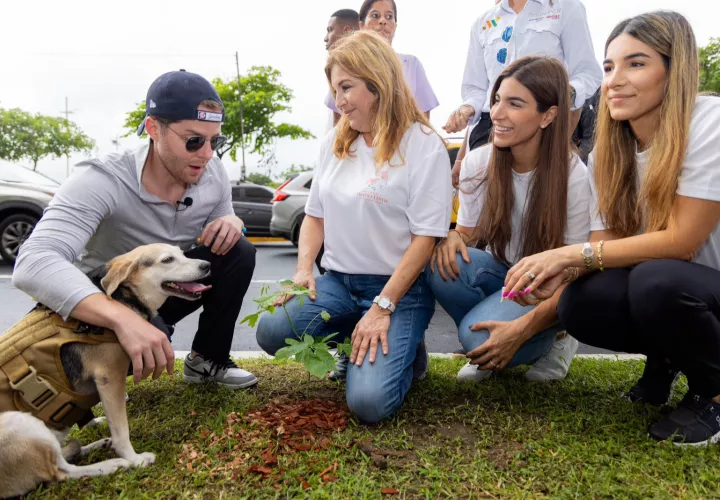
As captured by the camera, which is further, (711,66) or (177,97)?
(711,66)

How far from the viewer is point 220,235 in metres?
2.84

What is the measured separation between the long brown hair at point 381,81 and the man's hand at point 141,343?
51.3 inches

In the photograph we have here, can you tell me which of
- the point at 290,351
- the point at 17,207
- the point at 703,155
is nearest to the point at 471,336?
the point at 290,351

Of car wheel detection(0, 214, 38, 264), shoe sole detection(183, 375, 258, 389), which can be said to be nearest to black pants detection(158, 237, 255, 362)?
shoe sole detection(183, 375, 258, 389)

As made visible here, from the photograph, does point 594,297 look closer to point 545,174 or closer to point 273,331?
point 545,174

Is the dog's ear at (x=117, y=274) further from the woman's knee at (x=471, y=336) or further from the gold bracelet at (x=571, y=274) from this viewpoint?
the gold bracelet at (x=571, y=274)

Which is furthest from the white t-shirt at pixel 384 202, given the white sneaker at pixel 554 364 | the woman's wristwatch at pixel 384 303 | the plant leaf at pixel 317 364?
the white sneaker at pixel 554 364

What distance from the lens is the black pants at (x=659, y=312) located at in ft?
6.97

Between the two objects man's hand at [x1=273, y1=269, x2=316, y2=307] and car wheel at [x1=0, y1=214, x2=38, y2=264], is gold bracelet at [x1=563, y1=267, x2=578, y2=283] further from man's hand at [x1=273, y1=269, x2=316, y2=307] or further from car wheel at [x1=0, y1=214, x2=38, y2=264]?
car wheel at [x1=0, y1=214, x2=38, y2=264]

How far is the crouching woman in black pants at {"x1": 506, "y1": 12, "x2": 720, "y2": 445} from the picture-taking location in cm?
215

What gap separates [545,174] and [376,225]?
89 cm

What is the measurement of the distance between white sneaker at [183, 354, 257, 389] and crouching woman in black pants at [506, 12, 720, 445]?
5.23ft

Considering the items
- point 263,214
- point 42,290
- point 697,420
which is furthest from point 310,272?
point 263,214

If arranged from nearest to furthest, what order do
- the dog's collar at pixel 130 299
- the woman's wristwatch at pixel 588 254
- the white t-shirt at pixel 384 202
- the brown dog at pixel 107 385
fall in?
the brown dog at pixel 107 385 < the woman's wristwatch at pixel 588 254 < the dog's collar at pixel 130 299 < the white t-shirt at pixel 384 202
